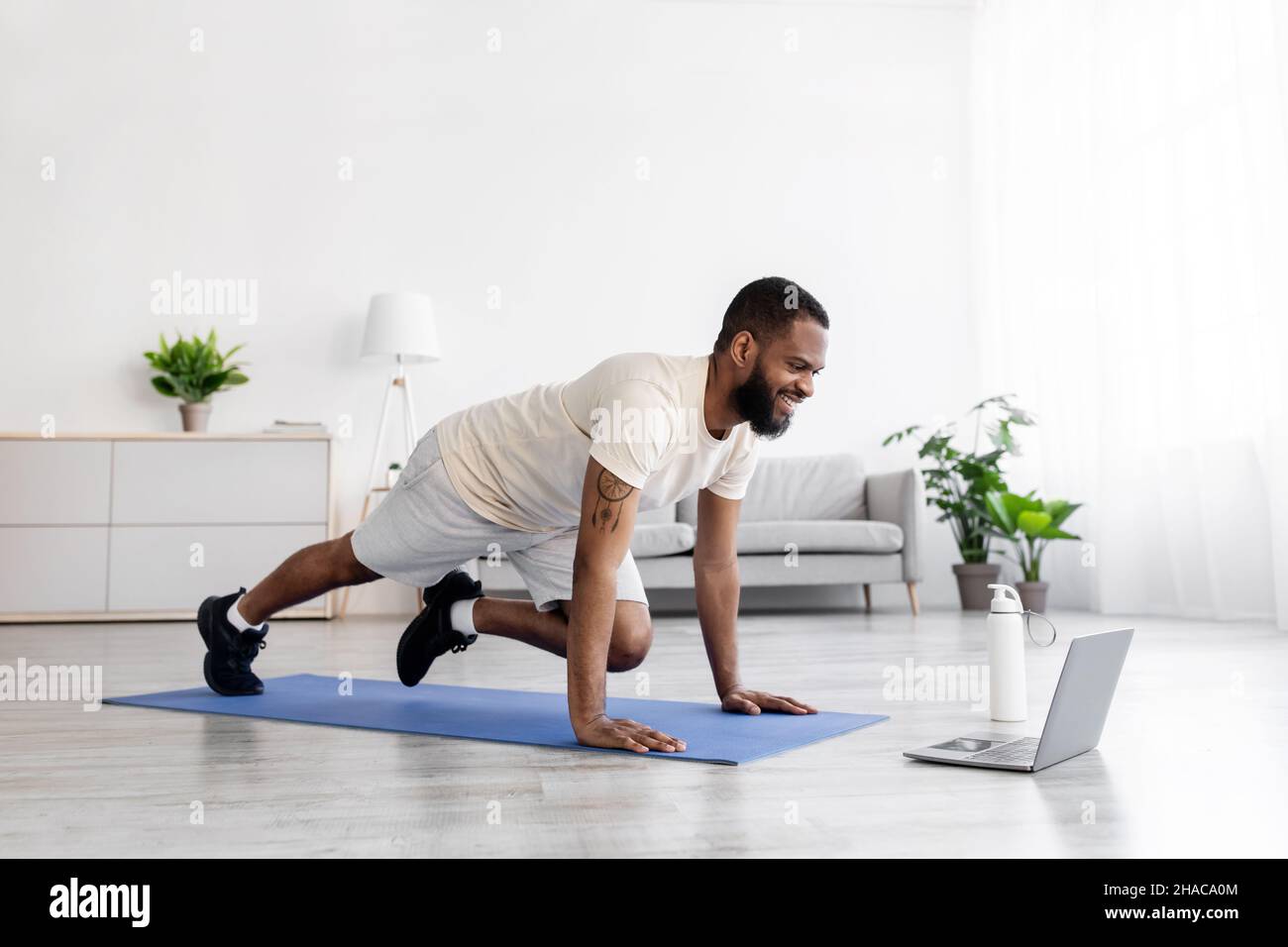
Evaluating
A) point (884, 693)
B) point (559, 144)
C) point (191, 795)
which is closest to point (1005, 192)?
point (559, 144)

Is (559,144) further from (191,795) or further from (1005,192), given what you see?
(191,795)

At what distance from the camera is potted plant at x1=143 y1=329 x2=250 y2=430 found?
517 centimetres

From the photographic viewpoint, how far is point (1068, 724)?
5.11 feet

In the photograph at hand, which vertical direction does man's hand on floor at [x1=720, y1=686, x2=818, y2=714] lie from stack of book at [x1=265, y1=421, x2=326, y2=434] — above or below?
below

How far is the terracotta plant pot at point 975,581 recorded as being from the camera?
514cm

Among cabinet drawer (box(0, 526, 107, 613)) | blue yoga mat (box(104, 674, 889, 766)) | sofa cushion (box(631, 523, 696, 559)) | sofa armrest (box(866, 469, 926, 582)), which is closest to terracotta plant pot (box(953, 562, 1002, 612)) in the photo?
sofa armrest (box(866, 469, 926, 582))

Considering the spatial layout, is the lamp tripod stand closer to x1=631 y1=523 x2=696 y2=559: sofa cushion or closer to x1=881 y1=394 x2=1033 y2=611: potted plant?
x1=631 y1=523 x2=696 y2=559: sofa cushion

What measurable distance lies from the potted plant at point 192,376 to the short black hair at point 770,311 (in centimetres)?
407

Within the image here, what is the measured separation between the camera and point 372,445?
18.1ft

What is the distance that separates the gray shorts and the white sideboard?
298cm

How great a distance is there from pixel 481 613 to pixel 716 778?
3.03ft

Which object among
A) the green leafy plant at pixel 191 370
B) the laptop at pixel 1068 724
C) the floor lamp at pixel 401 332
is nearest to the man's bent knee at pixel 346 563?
the laptop at pixel 1068 724

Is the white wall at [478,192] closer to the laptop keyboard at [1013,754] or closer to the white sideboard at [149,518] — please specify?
the white sideboard at [149,518]
